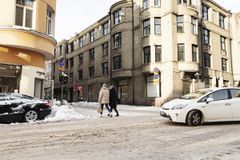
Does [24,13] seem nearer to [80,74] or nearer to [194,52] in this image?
[194,52]

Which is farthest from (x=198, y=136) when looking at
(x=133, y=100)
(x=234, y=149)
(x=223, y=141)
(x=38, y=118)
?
(x=133, y=100)

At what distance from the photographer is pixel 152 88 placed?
89.2 ft

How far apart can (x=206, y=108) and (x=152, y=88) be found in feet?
59.4

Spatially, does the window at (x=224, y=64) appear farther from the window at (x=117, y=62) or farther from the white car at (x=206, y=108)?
the white car at (x=206, y=108)

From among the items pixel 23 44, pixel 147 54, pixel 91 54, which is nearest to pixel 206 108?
pixel 23 44

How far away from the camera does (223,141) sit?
6.18 meters

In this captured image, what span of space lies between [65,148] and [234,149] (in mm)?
3904

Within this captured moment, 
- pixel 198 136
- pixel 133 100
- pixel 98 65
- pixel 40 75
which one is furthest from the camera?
pixel 98 65

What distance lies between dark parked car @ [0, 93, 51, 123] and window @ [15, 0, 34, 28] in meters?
5.21

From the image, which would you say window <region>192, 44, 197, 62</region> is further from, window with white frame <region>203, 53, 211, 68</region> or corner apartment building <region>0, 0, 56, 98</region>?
corner apartment building <region>0, 0, 56, 98</region>

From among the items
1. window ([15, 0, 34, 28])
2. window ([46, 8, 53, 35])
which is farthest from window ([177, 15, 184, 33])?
window ([15, 0, 34, 28])

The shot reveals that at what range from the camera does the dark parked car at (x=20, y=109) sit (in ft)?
35.0

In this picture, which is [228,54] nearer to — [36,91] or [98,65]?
[98,65]

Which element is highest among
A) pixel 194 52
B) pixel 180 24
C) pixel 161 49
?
pixel 180 24
